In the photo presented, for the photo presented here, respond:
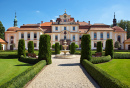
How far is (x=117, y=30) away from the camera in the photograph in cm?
3831

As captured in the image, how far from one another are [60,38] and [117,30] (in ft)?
63.5

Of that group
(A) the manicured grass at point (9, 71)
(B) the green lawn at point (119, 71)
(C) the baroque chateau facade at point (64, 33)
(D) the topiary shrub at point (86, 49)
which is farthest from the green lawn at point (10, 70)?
(C) the baroque chateau facade at point (64, 33)

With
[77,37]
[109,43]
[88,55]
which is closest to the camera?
[88,55]

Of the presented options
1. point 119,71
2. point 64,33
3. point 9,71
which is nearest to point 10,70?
point 9,71

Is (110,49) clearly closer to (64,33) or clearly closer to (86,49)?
(86,49)

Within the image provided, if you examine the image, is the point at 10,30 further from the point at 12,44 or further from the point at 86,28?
the point at 86,28

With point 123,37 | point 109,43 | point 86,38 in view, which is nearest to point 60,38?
point 123,37

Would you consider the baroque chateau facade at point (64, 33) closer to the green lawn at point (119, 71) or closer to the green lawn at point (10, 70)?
the green lawn at point (10, 70)

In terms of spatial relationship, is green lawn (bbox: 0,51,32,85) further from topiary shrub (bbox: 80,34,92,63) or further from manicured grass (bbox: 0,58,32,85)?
topiary shrub (bbox: 80,34,92,63)

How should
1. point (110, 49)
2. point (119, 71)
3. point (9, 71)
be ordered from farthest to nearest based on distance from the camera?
point (110, 49), point (9, 71), point (119, 71)

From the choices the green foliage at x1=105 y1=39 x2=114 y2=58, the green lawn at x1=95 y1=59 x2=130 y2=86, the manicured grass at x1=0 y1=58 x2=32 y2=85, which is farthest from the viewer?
the green foliage at x1=105 y1=39 x2=114 y2=58

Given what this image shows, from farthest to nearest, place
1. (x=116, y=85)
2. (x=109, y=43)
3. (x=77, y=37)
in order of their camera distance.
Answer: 1. (x=77, y=37)
2. (x=109, y=43)
3. (x=116, y=85)

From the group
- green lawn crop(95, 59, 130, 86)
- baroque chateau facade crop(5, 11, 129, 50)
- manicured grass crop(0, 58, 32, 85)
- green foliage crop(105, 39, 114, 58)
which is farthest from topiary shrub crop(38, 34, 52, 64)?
baroque chateau facade crop(5, 11, 129, 50)

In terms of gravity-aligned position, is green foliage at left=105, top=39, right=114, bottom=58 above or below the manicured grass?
above
